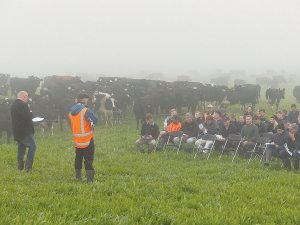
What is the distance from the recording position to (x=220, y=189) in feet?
20.6

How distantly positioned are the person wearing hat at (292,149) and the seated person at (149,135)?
4.70m

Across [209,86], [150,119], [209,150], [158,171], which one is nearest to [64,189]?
[158,171]

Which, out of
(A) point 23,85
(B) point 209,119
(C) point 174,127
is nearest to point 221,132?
(B) point 209,119

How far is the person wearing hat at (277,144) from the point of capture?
9.03m

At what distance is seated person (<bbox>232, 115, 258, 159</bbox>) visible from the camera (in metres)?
10.3

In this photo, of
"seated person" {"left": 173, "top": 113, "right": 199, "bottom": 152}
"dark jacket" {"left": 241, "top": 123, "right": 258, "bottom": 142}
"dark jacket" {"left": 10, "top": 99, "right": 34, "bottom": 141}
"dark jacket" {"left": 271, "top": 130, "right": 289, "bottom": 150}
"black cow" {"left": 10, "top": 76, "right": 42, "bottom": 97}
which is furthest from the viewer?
"black cow" {"left": 10, "top": 76, "right": 42, "bottom": 97}

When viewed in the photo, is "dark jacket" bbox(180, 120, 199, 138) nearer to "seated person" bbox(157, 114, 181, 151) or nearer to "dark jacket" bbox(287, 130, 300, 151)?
"seated person" bbox(157, 114, 181, 151)

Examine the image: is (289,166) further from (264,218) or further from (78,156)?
(78,156)

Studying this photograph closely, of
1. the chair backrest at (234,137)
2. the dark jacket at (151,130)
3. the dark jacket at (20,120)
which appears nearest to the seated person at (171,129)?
the dark jacket at (151,130)

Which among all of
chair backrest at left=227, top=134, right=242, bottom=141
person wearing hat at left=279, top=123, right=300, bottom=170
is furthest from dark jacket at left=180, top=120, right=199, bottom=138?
person wearing hat at left=279, top=123, right=300, bottom=170

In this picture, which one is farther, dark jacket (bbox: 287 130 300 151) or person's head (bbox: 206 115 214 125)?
person's head (bbox: 206 115 214 125)

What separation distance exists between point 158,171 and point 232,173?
7.23 ft

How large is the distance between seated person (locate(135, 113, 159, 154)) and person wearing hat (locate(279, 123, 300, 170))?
4.70 m

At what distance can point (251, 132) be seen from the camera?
10539 mm
